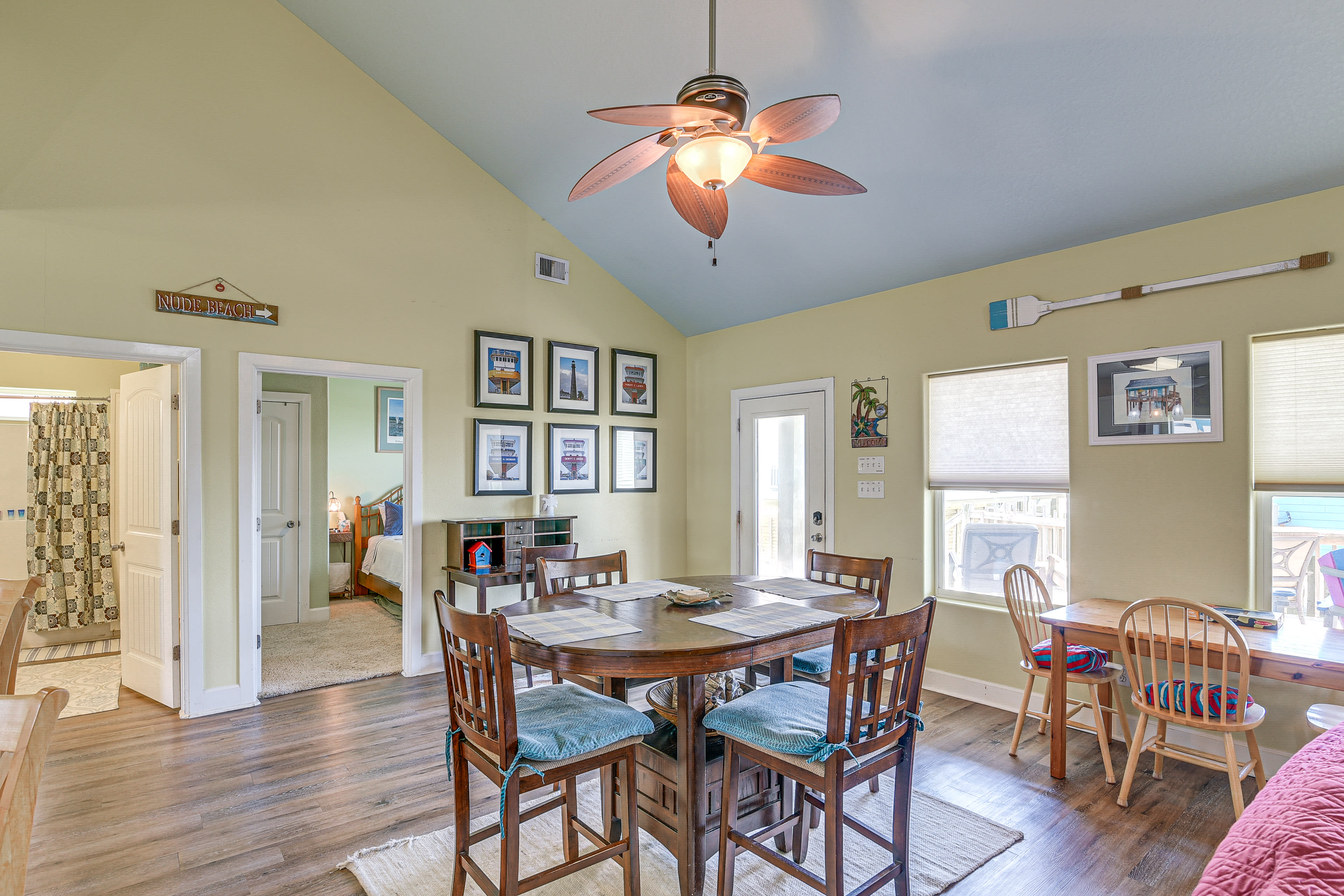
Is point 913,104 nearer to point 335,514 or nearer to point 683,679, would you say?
point 683,679

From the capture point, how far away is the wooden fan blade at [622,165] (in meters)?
2.13

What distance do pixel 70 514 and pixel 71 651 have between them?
998mm

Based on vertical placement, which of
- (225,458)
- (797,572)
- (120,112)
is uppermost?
(120,112)

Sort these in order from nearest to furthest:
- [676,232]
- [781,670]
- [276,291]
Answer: [781,670] < [276,291] < [676,232]

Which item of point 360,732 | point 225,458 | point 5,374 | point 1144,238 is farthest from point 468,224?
point 1144,238

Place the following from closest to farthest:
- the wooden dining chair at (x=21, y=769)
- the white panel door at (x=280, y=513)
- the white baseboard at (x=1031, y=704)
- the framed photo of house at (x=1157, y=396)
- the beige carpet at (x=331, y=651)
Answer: the wooden dining chair at (x=21, y=769), the white baseboard at (x=1031, y=704), the framed photo of house at (x=1157, y=396), the beige carpet at (x=331, y=651), the white panel door at (x=280, y=513)

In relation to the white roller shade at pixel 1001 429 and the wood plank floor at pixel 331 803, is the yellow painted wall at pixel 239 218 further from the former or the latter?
the white roller shade at pixel 1001 429

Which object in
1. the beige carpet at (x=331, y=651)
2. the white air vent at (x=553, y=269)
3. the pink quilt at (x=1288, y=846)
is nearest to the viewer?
the pink quilt at (x=1288, y=846)

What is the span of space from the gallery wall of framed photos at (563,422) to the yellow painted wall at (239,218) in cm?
10

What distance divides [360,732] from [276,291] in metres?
2.52

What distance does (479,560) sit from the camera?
437 cm

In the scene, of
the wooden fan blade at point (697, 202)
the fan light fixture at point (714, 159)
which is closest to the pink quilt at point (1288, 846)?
the fan light fixture at point (714, 159)

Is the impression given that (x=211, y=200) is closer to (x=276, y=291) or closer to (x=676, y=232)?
(x=276, y=291)

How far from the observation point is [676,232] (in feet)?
15.0
